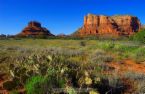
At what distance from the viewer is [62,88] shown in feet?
25.0

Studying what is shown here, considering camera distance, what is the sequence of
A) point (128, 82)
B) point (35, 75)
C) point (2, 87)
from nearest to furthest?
point (2, 87)
point (35, 75)
point (128, 82)

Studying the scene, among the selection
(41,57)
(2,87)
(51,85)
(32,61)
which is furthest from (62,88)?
(41,57)

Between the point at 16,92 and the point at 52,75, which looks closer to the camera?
the point at 16,92

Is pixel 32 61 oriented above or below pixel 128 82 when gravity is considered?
above

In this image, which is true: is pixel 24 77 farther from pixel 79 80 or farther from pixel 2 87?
pixel 79 80

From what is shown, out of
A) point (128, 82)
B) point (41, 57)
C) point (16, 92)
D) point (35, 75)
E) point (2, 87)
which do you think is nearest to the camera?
point (16, 92)

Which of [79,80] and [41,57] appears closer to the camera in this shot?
[79,80]

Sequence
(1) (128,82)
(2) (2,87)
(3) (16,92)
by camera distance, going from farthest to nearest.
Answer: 1. (1) (128,82)
2. (2) (2,87)
3. (3) (16,92)

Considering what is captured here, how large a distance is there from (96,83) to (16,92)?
2.05m

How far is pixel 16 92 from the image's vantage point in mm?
7578

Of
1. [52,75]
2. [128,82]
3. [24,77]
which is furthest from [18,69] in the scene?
[128,82]

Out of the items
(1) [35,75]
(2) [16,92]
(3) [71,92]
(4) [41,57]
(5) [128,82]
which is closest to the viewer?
(3) [71,92]

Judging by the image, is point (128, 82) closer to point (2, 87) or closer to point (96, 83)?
point (96, 83)

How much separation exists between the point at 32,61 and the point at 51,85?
7.15 feet
